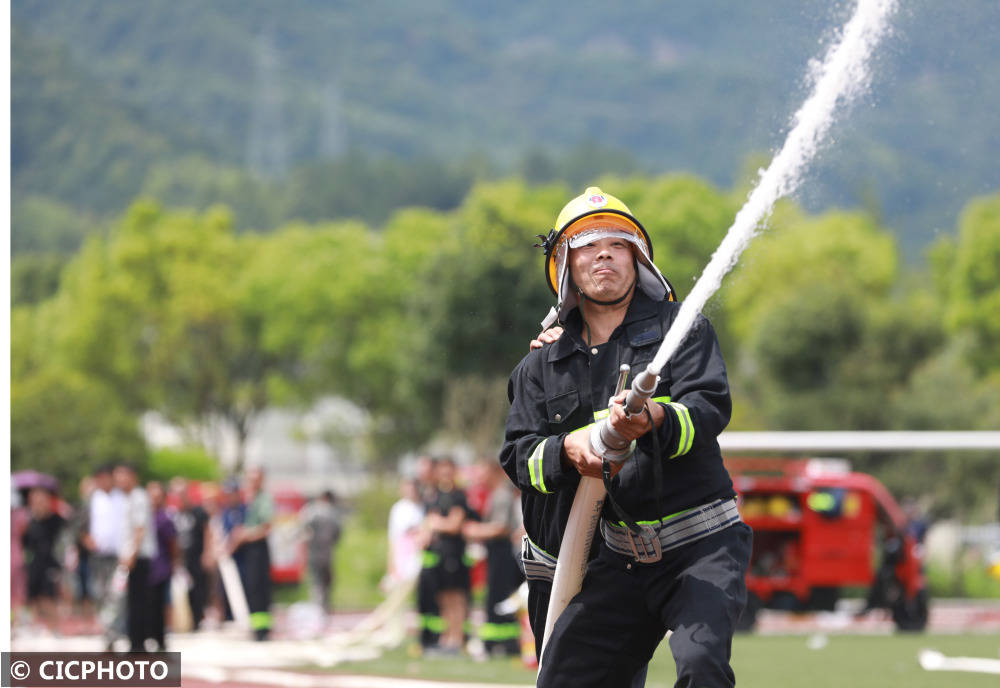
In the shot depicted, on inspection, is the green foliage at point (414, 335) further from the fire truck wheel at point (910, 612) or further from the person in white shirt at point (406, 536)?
the person in white shirt at point (406, 536)

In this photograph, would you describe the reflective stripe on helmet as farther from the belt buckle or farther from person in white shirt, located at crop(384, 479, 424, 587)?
person in white shirt, located at crop(384, 479, 424, 587)

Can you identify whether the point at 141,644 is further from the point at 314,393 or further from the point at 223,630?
the point at 314,393

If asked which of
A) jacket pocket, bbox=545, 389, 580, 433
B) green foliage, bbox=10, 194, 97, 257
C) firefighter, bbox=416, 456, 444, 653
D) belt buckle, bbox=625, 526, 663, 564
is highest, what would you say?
green foliage, bbox=10, 194, 97, 257

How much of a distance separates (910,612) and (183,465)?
34653mm

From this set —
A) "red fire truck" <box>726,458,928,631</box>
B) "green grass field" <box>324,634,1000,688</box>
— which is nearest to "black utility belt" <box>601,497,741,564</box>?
"green grass field" <box>324,634,1000,688</box>

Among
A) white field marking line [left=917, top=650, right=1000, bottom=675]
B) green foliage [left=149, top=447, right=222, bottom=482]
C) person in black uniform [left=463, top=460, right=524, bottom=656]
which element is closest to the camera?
white field marking line [left=917, top=650, right=1000, bottom=675]

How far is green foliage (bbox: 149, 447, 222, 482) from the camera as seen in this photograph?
169 ft

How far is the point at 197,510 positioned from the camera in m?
23.7

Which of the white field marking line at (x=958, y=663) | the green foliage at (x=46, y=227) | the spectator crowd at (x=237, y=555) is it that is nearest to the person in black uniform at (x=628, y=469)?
the white field marking line at (x=958, y=663)

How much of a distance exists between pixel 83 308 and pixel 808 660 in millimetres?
54625

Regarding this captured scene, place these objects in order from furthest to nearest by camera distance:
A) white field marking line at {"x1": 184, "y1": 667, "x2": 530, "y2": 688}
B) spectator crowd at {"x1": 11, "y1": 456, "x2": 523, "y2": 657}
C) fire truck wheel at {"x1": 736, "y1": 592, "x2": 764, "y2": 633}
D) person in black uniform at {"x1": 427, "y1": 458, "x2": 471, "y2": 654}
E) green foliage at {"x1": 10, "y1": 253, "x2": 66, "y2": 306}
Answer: green foliage at {"x1": 10, "y1": 253, "x2": 66, "y2": 306}, fire truck wheel at {"x1": 736, "y1": 592, "x2": 764, "y2": 633}, person in black uniform at {"x1": 427, "y1": 458, "x2": 471, "y2": 654}, spectator crowd at {"x1": 11, "y1": 456, "x2": 523, "y2": 657}, white field marking line at {"x1": 184, "y1": 667, "x2": 530, "y2": 688}

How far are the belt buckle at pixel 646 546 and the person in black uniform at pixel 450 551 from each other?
11.2 meters

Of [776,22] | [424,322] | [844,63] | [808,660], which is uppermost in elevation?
[424,322]

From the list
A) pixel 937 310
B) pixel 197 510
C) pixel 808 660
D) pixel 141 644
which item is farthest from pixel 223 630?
pixel 937 310
